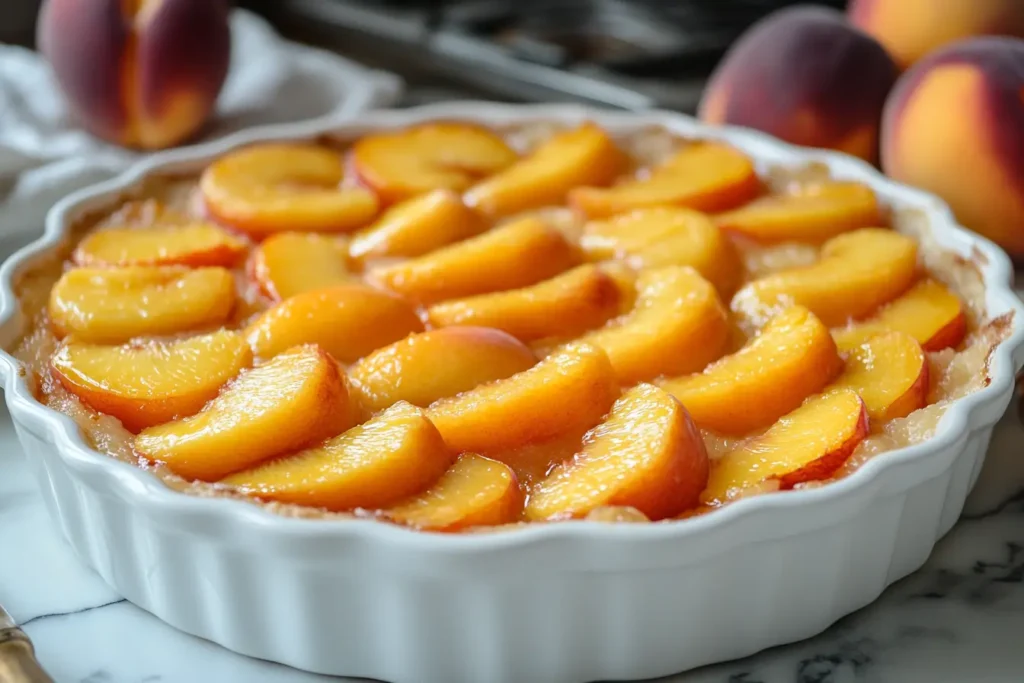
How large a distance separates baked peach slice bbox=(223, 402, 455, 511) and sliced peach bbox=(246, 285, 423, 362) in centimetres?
25

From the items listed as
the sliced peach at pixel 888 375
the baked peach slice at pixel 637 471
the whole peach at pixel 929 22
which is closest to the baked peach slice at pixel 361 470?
the baked peach slice at pixel 637 471

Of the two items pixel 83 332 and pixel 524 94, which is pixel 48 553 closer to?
pixel 83 332

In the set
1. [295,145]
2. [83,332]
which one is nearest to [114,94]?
[295,145]

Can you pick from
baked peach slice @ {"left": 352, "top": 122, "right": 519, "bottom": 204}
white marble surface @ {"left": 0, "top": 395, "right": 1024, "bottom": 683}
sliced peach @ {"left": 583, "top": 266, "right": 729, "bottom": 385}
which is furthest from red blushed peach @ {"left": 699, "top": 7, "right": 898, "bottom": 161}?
white marble surface @ {"left": 0, "top": 395, "right": 1024, "bottom": 683}

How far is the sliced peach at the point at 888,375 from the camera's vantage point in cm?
133

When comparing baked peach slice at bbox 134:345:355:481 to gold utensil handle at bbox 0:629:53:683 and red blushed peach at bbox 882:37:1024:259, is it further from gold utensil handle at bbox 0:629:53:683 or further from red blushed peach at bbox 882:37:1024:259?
red blushed peach at bbox 882:37:1024:259

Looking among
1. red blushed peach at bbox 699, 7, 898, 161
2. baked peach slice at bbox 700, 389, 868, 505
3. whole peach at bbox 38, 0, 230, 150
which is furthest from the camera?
whole peach at bbox 38, 0, 230, 150

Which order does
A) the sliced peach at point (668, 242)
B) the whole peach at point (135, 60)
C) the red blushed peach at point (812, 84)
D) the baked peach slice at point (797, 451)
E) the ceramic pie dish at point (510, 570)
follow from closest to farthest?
1. the ceramic pie dish at point (510, 570)
2. the baked peach slice at point (797, 451)
3. the sliced peach at point (668, 242)
4. the red blushed peach at point (812, 84)
5. the whole peach at point (135, 60)

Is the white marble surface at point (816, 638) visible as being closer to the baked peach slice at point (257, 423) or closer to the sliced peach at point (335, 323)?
the baked peach slice at point (257, 423)

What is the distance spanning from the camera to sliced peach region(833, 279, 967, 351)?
149 centimetres

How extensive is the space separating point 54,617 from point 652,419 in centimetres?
68

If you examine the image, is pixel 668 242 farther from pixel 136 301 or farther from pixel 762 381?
pixel 136 301

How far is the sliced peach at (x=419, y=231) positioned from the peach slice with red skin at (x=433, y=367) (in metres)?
0.33

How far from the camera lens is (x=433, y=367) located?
54.2 inches
